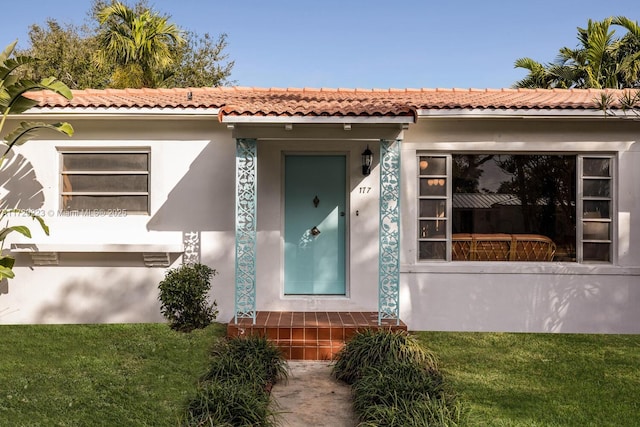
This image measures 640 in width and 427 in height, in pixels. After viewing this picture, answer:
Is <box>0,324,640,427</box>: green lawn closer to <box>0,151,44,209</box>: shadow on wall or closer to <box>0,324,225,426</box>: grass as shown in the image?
<box>0,324,225,426</box>: grass

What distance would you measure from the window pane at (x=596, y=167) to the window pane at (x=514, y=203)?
8.4 inches

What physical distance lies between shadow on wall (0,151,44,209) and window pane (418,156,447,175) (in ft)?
21.6

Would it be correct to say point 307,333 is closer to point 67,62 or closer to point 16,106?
point 16,106

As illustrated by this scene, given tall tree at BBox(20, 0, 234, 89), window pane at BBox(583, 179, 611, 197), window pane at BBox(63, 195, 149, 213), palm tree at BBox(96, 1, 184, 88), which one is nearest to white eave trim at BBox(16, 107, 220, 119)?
window pane at BBox(63, 195, 149, 213)

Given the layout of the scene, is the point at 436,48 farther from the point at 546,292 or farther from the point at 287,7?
the point at 546,292

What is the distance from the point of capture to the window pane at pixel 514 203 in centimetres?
834

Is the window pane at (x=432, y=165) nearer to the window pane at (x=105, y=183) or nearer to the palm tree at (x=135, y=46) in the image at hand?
the window pane at (x=105, y=183)

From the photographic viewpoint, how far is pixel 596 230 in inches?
325

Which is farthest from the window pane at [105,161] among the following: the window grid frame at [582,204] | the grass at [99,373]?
Answer: the window grid frame at [582,204]

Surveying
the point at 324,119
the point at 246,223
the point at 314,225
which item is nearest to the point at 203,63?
the point at 314,225

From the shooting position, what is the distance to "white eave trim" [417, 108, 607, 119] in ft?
25.3

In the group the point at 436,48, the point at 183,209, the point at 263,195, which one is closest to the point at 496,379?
the point at 263,195

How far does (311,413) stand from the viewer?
501 centimetres

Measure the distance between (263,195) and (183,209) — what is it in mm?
1381
